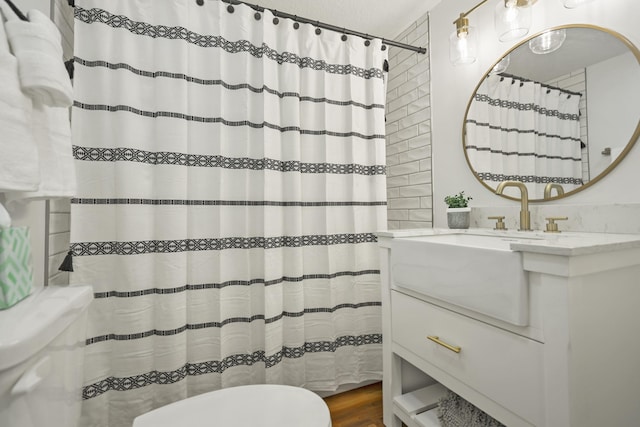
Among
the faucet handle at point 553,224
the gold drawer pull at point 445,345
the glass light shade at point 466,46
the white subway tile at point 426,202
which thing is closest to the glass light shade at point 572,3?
the glass light shade at point 466,46

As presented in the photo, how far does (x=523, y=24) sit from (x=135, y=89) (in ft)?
5.70

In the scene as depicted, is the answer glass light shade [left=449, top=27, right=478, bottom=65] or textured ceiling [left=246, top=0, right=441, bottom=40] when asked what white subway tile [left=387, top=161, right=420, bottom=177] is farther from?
textured ceiling [left=246, top=0, right=441, bottom=40]

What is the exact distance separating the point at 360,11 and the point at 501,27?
921 mm

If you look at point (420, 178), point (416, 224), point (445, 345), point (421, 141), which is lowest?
point (445, 345)

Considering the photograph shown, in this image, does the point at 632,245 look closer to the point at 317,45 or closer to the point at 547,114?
the point at 547,114

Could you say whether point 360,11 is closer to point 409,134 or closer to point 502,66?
point 409,134

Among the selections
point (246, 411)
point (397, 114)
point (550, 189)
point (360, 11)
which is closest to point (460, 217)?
point (550, 189)

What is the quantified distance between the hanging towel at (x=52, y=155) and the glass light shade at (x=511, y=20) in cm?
176

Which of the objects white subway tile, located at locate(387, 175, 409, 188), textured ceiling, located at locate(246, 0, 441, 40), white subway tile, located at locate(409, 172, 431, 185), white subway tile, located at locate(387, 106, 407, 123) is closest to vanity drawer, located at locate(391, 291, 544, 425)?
white subway tile, located at locate(409, 172, 431, 185)

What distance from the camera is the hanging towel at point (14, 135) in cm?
57

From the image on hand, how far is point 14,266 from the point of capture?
56 centimetres

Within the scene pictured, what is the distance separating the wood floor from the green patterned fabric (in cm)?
135

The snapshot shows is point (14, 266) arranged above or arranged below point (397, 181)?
below

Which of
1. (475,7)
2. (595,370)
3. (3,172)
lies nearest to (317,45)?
(475,7)
